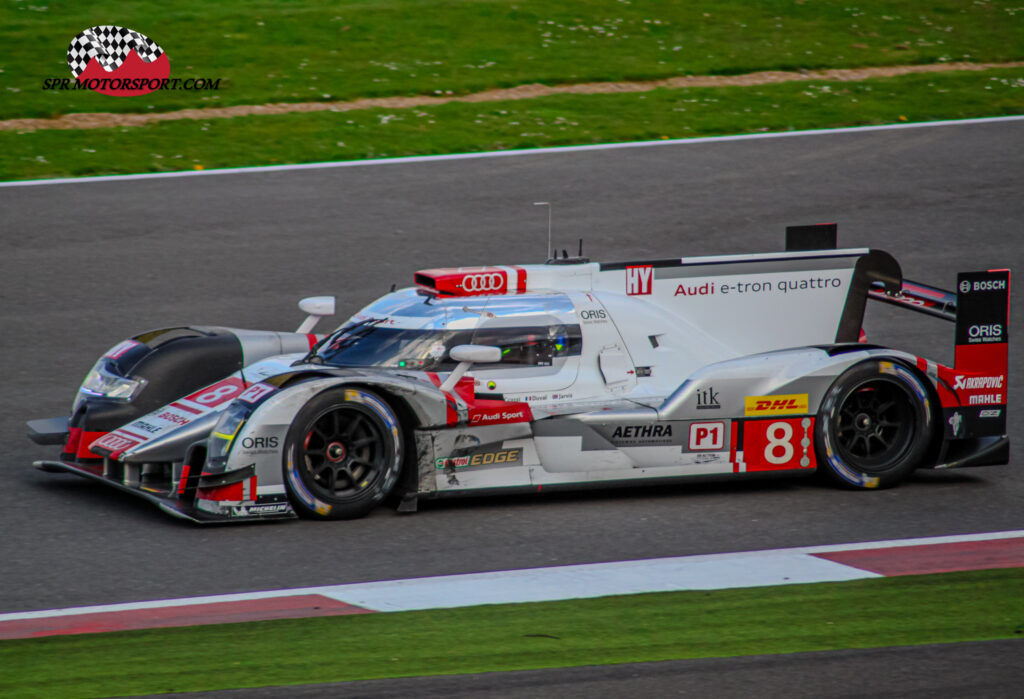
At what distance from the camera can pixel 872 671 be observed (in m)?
6.24

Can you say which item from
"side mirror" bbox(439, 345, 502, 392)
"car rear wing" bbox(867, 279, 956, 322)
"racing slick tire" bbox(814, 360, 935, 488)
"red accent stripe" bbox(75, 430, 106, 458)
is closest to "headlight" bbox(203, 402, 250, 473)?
"red accent stripe" bbox(75, 430, 106, 458)

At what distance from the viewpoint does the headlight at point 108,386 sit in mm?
9625

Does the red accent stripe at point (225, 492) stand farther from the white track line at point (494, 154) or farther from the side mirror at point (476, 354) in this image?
the white track line at point (494, 154)

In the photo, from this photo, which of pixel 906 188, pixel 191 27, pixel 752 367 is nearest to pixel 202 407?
pixel 752 367

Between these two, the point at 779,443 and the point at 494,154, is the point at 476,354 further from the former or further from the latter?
the point at 494,154

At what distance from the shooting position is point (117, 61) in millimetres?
20484

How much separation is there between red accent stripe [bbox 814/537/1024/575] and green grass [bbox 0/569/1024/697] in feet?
1.32

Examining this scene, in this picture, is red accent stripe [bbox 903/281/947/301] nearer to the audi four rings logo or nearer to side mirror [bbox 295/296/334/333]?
the audi four rings logo

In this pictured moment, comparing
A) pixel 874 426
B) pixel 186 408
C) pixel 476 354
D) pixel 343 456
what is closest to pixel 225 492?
pixel 343 456

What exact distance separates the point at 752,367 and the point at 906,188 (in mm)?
8444

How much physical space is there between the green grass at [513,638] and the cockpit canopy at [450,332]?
2.43 metres

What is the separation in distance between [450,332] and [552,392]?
76 centimetres

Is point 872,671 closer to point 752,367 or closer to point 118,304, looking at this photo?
point 752,367

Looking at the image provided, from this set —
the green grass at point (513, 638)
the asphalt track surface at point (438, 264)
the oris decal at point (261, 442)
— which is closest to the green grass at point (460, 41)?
the asphalt track surface at point (438, 264)
